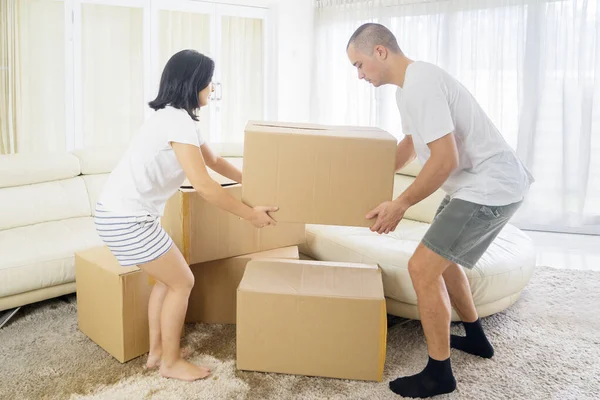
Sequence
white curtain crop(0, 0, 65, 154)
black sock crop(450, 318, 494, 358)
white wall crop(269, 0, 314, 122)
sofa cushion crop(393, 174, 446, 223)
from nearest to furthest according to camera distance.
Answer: black sock crop(450, 318, 494, 358), sofa cushion crop(393, 174, 446, 223), white curtain crop(0, 0, 65, 154), white wall crop(269, 0, 314, 122)

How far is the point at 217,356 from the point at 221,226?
0.51 m

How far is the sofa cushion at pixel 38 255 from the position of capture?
102 inches

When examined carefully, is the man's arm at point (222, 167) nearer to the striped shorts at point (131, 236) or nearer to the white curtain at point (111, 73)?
the striped shorts at point (131, 236)

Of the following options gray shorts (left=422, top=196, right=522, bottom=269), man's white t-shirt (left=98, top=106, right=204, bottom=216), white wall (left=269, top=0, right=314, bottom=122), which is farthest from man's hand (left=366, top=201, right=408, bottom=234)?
white wall (left=269, top=0, right=314, bottom=122)

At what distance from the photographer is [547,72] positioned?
443 cm

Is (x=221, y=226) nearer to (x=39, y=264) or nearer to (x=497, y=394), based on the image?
(x=39, y=264)

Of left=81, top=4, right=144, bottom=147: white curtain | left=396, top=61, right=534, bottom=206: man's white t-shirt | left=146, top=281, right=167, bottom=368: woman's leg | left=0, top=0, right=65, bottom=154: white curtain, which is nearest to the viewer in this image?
left=396, top=61, right=534, bottom=206: man's white t-shirt

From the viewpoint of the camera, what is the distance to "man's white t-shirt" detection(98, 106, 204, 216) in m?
2.00

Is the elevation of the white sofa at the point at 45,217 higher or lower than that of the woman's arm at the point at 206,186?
lower


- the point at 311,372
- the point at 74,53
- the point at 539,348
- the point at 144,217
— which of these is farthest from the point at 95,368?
the point at 74,53

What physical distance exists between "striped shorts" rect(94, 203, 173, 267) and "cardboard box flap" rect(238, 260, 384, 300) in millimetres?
350

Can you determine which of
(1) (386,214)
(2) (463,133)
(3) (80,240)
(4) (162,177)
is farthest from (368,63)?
(3) (80,240)

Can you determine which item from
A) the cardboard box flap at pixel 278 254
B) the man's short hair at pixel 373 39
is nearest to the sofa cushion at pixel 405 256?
the cardboard box flap at pixel 278 254

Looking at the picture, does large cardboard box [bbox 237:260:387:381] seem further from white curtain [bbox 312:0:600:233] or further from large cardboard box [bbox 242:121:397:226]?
white curtain [bbox 312:0:600:233]
